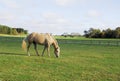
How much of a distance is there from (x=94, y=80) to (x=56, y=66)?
3055mm

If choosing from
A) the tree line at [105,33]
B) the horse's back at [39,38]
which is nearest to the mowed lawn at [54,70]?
the horse's back at [39,38]

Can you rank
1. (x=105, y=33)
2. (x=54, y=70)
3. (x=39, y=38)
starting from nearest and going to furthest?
1. (x=54, y=70)
2. (x=39, y=38)
3. (x=105, y=33)

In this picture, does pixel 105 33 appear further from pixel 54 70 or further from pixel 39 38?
pixel 54 70

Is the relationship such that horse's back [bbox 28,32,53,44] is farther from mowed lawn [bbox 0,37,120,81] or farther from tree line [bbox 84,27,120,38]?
tree line [bbox 84,27,120,38]

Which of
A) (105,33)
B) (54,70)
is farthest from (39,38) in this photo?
(105,33)

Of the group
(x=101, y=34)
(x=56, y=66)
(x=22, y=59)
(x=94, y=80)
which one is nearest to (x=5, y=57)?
(x=22, y=59)

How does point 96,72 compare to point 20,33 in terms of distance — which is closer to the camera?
point 96,72

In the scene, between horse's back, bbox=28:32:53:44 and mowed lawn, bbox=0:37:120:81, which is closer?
mowed lawn, bbox=0:37:120:81

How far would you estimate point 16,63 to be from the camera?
18.1 meters

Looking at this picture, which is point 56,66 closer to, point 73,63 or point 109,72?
point 73,63

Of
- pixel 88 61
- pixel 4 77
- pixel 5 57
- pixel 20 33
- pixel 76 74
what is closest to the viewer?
pixel 4 77

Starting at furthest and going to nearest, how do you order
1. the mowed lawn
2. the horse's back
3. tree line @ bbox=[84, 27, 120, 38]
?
tree line @ bbox=[84, 27, 120, 38], the horse's back, the mowed lawn

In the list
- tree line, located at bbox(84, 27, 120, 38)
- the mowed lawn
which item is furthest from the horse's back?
tree line, located at bbox(84, 27, 120, 38)

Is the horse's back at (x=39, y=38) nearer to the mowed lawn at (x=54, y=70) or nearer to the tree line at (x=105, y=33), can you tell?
the mowed lawn at (x=54, y=70)
